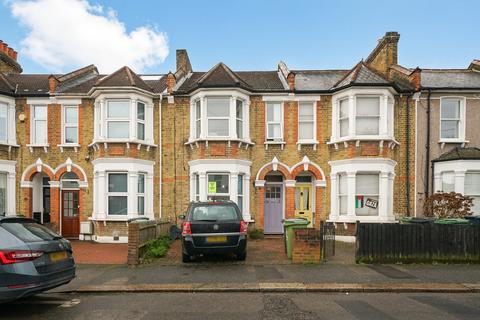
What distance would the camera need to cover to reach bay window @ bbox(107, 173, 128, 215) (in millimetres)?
13954

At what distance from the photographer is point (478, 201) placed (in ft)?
43.5

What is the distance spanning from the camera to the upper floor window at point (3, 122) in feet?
47.5

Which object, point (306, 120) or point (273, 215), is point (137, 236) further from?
point (306, 120)

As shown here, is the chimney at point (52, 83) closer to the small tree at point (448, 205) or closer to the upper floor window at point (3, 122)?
the upper floor window at point (3, 122)

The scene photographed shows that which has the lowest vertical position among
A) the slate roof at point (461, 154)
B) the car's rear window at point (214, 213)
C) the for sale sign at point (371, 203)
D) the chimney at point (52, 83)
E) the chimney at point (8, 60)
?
the for sale sign at point (371, 203)

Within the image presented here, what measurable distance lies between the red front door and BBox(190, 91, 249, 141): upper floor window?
240 inches

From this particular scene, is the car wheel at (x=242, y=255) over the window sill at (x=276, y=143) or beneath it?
beneath

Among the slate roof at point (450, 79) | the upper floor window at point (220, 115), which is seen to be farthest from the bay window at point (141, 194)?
the slate roof at point (450, 79)

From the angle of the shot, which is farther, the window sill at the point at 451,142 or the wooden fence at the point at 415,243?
the window sill at the point at 451,142

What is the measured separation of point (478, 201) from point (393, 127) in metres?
4.32

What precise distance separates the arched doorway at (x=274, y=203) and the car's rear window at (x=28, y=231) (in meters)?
10.1

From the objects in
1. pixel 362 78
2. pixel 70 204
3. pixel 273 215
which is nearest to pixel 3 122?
pixel 70 204

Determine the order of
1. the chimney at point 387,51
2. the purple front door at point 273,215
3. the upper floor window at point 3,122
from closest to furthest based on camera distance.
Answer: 1. the upper floor window at point 3,122
2. the purple front door at point 273,215
3. the chimney at point 387,51

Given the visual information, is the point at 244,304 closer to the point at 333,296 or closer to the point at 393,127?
the point at 333,296
